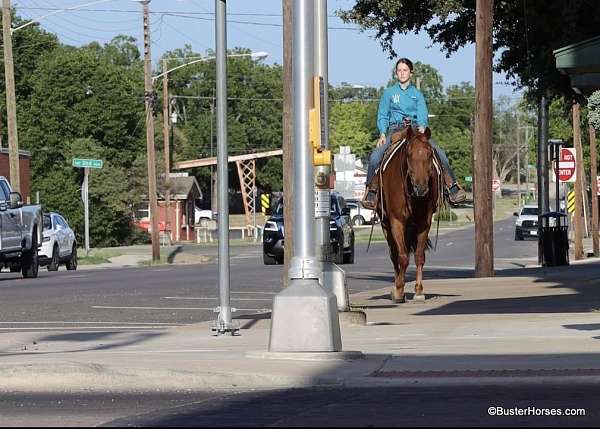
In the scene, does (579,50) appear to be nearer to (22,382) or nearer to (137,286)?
(22,382)

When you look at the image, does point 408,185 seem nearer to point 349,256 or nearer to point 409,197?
point 409,197

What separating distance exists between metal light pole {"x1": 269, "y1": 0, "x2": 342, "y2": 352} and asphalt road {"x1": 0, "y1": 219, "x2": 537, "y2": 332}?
5911 mm

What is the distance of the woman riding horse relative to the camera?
18.5 metres

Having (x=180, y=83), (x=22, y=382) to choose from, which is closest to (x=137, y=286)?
(x=22, y=382)

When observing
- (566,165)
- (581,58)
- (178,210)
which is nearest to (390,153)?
(581,58)

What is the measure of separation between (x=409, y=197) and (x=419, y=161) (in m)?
0.77

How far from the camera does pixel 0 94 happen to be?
306 feet

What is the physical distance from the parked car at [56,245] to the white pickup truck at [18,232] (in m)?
4.46

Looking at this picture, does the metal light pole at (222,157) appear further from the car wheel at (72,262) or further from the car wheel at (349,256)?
the car wheel at (72,262)

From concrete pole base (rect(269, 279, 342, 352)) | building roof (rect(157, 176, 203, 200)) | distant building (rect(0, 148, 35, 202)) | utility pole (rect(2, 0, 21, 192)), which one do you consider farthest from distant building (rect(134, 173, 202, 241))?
concrete pole base (rect(269, 279, 342, 352))

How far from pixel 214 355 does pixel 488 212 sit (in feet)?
55.2

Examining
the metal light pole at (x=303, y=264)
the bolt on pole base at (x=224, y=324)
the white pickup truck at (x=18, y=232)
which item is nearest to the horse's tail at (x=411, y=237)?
the bolt on pole base at (x=224, y=324)

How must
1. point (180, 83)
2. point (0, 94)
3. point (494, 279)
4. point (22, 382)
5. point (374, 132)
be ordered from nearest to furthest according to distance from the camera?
point (22, 382)
point (494, 279)
point (0, 94)
point (180, 83)
point (374, 132)

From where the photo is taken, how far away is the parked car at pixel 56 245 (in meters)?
39.6
